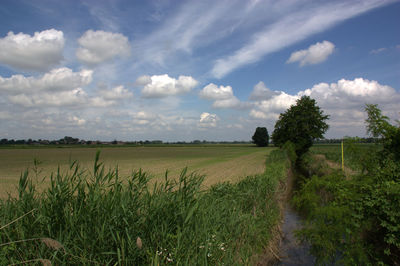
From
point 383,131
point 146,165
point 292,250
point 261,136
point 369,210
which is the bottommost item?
point 292,250

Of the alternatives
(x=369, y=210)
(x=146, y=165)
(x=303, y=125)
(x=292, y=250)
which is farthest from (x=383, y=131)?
(x=303, y=125)

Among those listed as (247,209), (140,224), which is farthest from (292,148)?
(140,224)

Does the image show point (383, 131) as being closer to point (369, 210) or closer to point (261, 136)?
point (369, 210)

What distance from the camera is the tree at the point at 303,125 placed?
129 feet

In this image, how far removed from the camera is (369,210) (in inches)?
177

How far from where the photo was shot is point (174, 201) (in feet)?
13.7

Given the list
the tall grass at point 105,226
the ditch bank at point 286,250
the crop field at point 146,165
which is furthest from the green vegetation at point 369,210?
the crop field at point 146,165

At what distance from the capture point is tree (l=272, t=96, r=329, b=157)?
39.2 meters

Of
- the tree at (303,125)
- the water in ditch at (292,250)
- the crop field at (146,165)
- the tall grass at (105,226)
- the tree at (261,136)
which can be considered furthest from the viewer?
the tree at (261,136)

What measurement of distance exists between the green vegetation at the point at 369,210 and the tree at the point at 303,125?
3580cm

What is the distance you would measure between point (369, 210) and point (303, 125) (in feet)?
123

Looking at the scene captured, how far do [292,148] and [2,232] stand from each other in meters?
37.7

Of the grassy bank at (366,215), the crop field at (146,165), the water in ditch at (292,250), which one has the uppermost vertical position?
the grassy bank at (366,215)

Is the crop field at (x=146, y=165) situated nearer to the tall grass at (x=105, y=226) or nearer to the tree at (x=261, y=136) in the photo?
the tall grass at (x=105, y=226)
